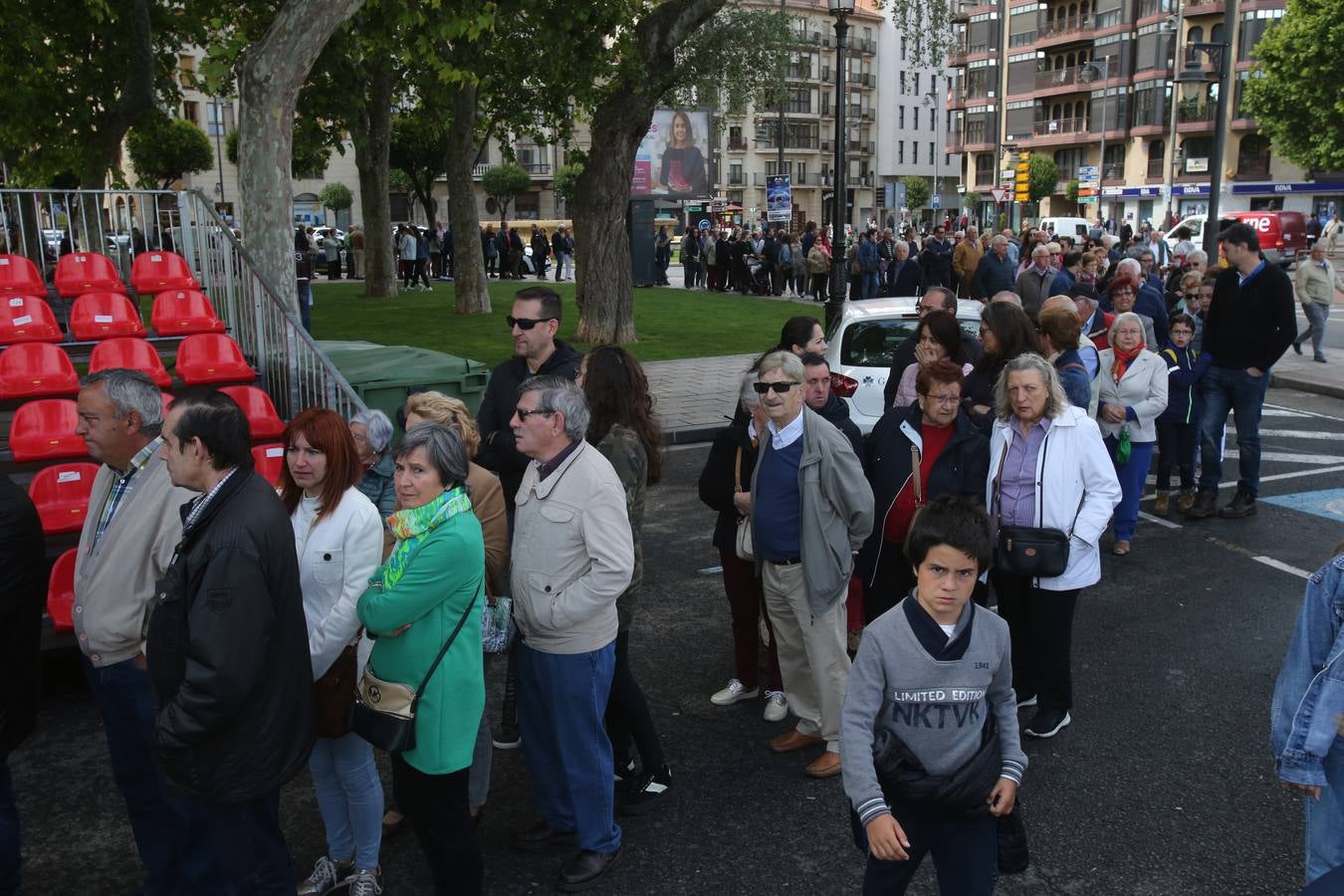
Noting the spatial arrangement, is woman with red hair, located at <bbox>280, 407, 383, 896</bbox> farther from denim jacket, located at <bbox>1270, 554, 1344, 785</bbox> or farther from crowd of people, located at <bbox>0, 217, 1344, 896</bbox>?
denim jacket, located at <bbox>1270, 554, 1344, 785</bbox>

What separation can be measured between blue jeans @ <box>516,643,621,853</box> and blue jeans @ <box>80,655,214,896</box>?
Answer: 1.12 m

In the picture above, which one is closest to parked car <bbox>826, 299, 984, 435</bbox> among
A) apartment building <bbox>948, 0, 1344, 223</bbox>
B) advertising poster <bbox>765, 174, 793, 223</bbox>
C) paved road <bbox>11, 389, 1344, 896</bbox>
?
paved road <bbox>11, 389, 1344, 896</bbox>

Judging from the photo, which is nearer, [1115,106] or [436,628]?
[436,628]

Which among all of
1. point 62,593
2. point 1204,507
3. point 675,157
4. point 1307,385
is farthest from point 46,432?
point 675,157

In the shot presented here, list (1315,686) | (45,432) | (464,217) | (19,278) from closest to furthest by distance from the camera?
(1315,686), (45,432), (19,278), (464,217)

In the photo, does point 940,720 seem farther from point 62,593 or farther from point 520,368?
point 62,593

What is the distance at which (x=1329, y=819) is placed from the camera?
9.36 feet

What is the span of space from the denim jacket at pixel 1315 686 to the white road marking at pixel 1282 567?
4.66 m

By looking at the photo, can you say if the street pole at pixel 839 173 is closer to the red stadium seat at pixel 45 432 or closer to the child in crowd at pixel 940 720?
the red stadium seat at pixel 45 432

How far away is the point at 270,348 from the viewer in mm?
8516

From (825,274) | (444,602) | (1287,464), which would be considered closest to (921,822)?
(444,602)

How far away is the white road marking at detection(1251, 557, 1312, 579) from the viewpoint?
22.9 feet

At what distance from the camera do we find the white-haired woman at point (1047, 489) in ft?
14.9

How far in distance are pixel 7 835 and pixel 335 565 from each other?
1374 millimetres
